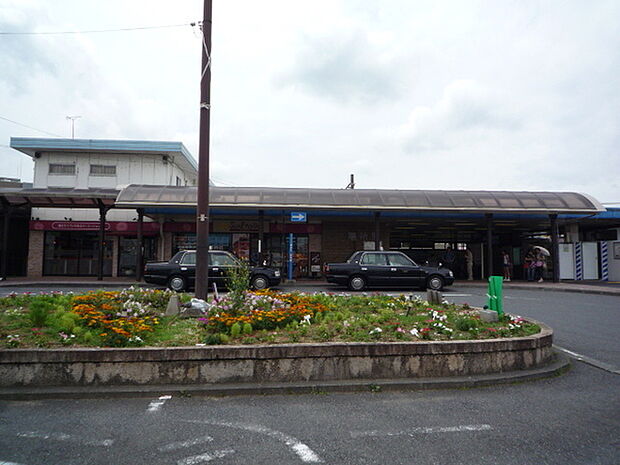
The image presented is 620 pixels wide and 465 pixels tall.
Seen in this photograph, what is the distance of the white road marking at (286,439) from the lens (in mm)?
3127

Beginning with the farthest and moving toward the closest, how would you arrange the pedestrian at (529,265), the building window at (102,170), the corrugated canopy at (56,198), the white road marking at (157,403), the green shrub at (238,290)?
1. the building window at (102,170)
2. the pedestrian at (529,265)
3. the corrugated canopy at (56,198)
4. the green shrub at (238,290)
5. the white road marking at (157,403)

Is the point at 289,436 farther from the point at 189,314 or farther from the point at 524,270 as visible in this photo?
the point at 524,270

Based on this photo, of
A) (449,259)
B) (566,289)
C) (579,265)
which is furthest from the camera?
(449,259)

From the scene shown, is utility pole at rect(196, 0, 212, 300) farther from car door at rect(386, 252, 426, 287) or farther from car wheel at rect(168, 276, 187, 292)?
car door at rect(386, 252, 426, 287)

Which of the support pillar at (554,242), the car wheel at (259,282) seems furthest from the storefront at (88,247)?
the support pillar at (554,242)

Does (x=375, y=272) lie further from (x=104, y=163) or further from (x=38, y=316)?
(x=104, y=163)

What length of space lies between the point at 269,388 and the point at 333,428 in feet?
3.59

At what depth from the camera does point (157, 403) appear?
422cm

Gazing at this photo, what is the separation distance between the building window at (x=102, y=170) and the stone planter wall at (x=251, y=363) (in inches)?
883

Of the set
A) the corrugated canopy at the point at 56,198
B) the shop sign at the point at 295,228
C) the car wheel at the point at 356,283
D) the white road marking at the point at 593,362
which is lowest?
the white road marking at the point at 593,362

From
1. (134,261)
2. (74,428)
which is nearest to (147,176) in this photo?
(134,261)

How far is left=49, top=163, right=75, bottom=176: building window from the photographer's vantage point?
950 inches

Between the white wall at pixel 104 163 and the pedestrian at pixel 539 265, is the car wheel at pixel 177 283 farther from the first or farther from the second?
the pedestrian at pixel 539 265

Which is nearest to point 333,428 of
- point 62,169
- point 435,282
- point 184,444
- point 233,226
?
point 184,444
